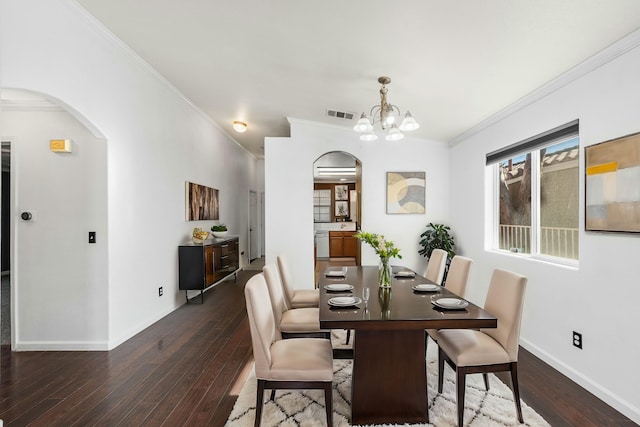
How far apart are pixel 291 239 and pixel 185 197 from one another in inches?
65.6

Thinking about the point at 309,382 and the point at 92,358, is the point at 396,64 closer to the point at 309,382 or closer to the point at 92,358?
the point at 309,382

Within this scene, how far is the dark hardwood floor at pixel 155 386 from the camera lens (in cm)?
221

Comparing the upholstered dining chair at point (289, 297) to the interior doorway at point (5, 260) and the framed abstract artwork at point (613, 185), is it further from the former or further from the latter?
the interior doorway at point (5, 260)

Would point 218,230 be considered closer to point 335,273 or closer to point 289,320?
point 335,273

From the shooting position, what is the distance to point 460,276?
297cm

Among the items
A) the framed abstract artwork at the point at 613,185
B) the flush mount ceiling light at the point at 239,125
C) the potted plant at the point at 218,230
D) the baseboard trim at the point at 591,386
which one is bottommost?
the baseboard trim at the point at 591,386

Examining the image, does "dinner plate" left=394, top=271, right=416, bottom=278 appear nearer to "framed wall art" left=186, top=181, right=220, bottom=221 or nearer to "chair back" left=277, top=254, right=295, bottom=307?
"chair back" left=277, top=254, right=295, bottom=307

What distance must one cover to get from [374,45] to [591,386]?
9.98ft

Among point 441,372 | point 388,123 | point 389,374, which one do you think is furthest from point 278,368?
point 388,123

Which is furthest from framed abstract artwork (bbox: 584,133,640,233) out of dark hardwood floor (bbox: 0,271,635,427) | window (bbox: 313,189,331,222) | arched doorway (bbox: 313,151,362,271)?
window (bbox: 313,189,331,222)

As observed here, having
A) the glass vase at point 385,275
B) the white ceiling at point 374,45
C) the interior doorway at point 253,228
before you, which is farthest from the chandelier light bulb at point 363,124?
the interior doorway at point 253,228

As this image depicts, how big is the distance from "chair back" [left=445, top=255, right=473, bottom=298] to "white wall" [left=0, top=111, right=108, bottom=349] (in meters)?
3.22

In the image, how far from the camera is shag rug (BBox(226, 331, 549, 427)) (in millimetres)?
2119

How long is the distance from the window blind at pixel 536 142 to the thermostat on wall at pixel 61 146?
14.4ft
